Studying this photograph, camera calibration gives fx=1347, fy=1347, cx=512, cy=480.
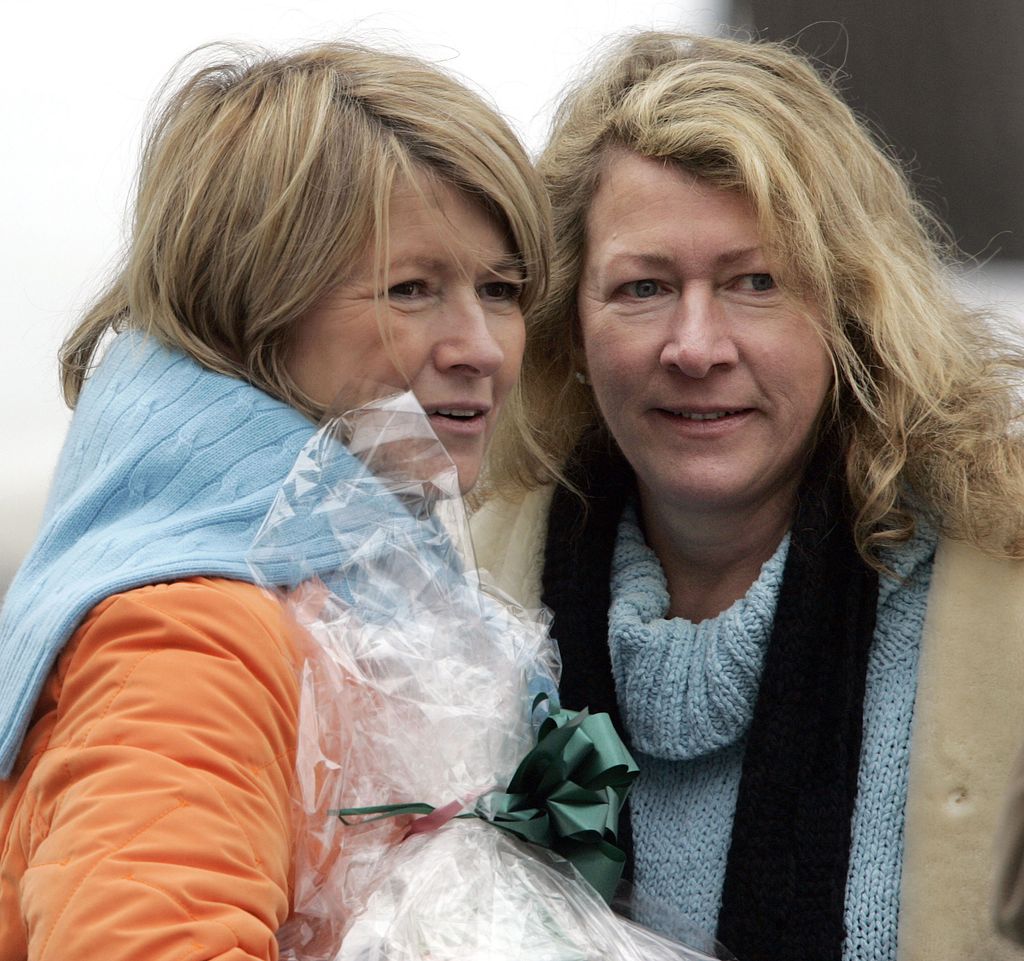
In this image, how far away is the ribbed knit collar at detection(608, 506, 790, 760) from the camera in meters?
1.90

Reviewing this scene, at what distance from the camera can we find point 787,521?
2.11m

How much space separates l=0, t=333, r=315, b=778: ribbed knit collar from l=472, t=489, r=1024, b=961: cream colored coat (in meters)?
0.94

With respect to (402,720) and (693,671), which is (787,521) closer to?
(693,671)

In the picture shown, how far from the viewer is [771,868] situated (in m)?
1.79

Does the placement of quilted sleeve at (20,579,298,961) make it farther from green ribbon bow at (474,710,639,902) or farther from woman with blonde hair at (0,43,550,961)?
green ribbon bow at (474,710,639,902)

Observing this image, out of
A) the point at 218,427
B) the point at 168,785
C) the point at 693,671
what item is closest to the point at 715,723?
the point at 693,671

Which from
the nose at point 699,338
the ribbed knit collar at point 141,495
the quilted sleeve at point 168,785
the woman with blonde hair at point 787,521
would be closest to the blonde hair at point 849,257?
the woman with blonde hair at point 787,521

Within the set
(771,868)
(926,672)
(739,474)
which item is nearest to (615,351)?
(739,474)

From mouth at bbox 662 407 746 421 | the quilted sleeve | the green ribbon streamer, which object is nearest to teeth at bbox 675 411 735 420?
mouth at bbox 662 407 746 421

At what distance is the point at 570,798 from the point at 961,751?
26.5 inches

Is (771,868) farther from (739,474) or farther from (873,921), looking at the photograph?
(739,474)

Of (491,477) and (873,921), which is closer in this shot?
(873,921)

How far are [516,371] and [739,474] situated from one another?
1.46 feet

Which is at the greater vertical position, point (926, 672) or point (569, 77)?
point (569, 77)
